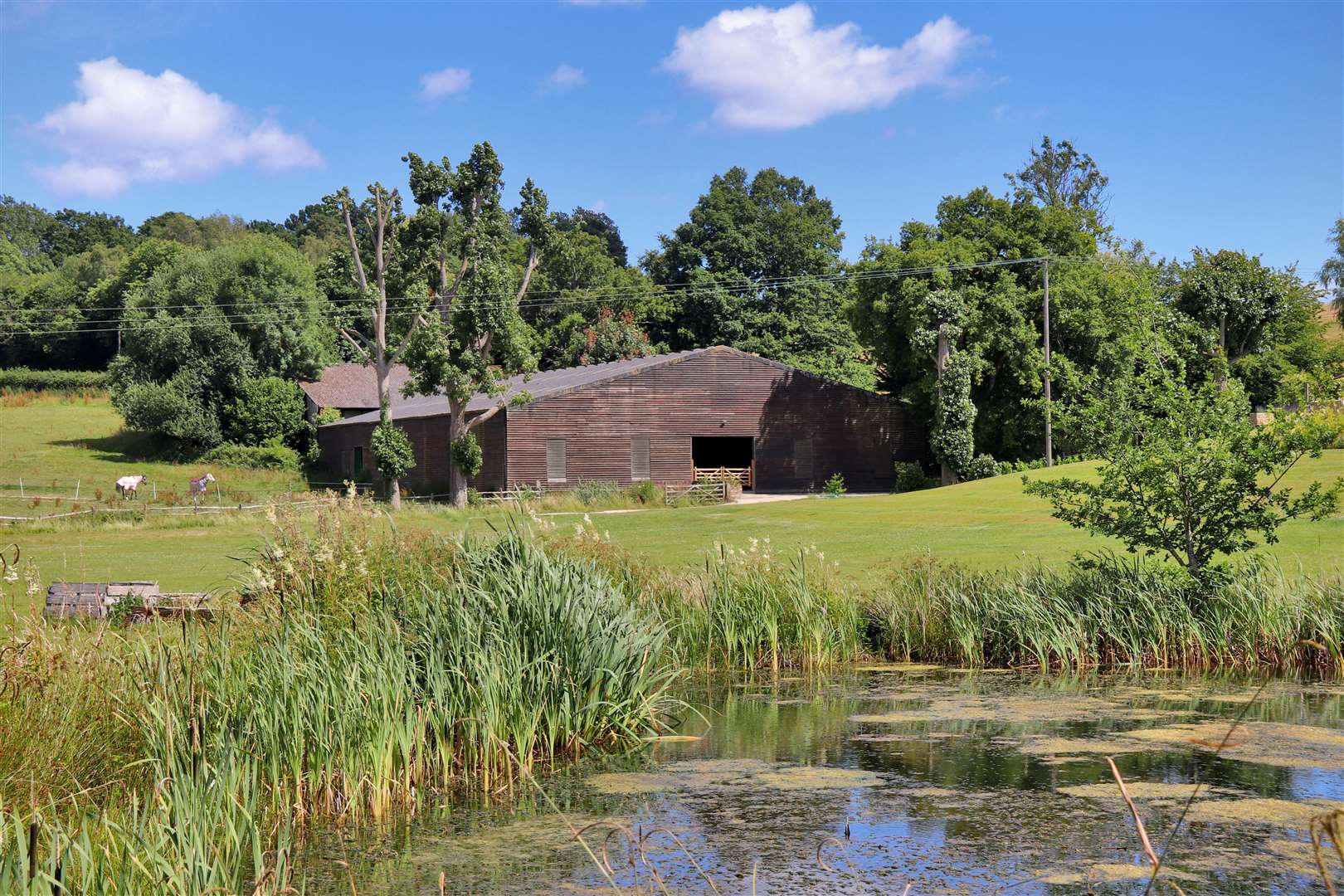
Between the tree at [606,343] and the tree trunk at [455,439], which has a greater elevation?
the tree at [606,343]

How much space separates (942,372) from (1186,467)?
30734 mm

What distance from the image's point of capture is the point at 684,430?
45.6 m

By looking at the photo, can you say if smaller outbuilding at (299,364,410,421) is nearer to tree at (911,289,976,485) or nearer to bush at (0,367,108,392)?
bush at (0,367,108,392)

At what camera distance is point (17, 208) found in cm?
11725

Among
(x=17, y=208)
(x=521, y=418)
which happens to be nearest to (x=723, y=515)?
(x=521, y=418)

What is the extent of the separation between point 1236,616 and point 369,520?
951 cm

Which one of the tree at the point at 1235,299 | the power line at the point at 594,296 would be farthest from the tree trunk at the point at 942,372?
the tree at the point at 1235,299

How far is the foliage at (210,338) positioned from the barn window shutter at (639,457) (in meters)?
24.0

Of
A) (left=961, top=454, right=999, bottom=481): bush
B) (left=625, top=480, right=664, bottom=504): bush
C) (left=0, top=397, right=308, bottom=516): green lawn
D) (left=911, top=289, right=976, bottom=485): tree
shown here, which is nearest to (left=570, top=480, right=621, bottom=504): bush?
(left=625, top=480, right=664, bottom=504): bush

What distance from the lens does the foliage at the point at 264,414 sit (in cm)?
5838

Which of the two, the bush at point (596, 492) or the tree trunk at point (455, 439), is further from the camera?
the tree trunk at point (455, 439)

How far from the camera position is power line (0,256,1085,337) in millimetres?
45344

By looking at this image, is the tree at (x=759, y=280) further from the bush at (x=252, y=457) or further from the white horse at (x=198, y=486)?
the white horse at (x=198, y=486)

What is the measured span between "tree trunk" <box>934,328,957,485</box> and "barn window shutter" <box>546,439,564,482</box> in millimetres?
13898
